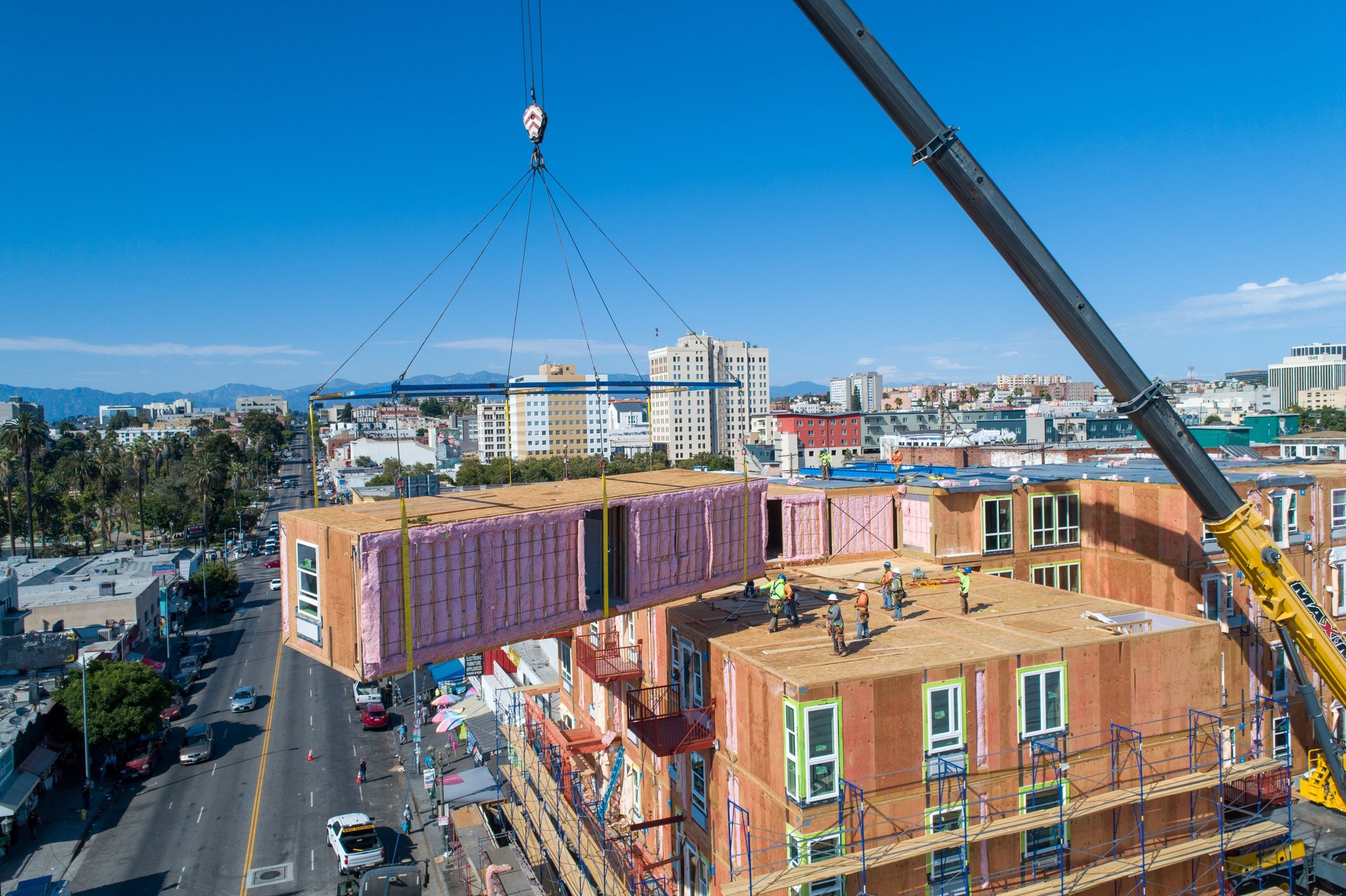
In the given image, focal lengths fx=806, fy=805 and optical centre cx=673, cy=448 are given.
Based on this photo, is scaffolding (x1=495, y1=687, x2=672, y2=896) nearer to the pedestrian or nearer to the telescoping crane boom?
the pedestrian

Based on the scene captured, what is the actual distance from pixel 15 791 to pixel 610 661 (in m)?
33.1

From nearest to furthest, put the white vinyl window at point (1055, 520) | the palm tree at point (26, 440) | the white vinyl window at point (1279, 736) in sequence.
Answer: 1. the white vinyl window at point (1279, 736)
2. the white vinyl window at point (1055, 520)
3. the palm tree at point (26, 440)

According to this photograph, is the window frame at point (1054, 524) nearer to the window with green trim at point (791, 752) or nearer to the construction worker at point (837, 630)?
the construction worker at point (837, 630)

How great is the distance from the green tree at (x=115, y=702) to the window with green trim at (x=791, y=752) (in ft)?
144

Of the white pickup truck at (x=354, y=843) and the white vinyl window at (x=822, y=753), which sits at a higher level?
the white vinyl window at (x=822, y=753)

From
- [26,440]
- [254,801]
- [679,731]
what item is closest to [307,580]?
[679,731]

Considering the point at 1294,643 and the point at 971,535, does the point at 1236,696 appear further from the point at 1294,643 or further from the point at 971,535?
the point at 971,535

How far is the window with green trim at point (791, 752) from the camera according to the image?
16359mm

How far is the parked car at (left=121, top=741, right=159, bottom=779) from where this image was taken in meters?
44.6

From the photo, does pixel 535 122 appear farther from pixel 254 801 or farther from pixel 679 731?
pixel 254 801

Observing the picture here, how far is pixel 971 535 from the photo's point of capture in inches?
1232

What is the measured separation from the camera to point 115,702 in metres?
45.4

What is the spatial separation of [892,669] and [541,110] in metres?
17.0

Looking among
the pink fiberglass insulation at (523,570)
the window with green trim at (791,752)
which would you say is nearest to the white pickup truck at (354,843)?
the pink fiberglass insulation at (523,570)
